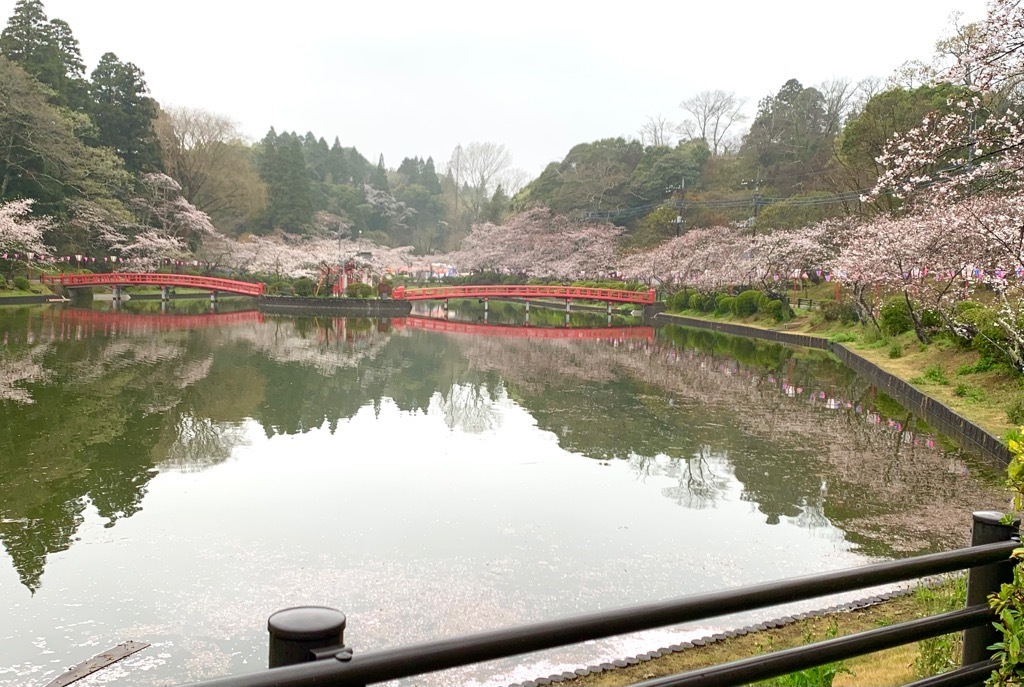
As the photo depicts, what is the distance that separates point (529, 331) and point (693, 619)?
85.3 feet

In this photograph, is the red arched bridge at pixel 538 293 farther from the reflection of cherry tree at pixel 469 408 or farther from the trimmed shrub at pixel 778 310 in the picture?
the reflection of cherry tree at pixel 469 408

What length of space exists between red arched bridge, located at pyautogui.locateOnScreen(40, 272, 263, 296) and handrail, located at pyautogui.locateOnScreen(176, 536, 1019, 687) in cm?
3513

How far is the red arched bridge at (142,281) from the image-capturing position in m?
33.2

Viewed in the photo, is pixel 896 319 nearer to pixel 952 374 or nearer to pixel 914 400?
pixel 952 374

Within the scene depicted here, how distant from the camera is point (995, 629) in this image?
210 cm

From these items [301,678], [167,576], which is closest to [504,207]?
[167,576]

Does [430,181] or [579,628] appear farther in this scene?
[430,181]

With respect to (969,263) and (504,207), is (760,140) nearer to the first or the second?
(504,207)

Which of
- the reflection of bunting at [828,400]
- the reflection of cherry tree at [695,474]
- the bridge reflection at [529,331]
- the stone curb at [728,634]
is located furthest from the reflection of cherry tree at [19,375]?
the bridge reflection at [529,331]

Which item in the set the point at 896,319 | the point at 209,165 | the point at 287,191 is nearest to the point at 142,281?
the point at 209,165

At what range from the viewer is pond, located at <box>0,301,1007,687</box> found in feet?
16.1

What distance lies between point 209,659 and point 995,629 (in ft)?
12.5

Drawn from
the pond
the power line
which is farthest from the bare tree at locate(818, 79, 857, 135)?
the pond

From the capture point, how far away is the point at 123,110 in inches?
1471
